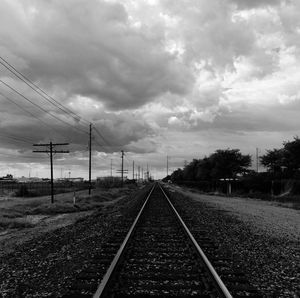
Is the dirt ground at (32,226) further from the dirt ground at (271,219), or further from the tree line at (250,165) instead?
the tree line at (250,165)

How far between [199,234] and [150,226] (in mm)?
2907

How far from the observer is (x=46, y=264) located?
27.9 feet

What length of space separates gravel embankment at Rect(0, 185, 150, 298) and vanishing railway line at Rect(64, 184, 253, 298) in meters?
0.40

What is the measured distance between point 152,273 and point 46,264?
2.76 m

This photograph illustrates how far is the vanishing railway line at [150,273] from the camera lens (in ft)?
19.7

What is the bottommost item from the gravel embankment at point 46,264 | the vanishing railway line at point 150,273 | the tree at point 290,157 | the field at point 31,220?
the field at point 31,220

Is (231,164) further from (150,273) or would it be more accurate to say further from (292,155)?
(150,273)

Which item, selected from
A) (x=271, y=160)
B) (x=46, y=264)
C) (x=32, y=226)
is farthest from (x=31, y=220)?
(x=271, y=160)

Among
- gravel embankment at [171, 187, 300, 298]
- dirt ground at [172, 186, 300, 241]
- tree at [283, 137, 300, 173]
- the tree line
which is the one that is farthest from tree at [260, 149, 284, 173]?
gravel embankment at [171, 187, 300, 298]

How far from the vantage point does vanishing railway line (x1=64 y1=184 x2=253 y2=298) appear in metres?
6.00

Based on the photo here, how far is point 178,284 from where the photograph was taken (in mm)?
6410

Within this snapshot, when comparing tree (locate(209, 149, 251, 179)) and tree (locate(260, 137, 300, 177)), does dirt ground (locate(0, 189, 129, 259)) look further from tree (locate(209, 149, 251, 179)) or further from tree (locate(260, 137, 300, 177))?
tree (locate(209, 149, 251, 179))

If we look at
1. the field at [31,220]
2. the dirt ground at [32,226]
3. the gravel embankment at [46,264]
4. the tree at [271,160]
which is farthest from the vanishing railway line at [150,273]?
the tree at [271,160]

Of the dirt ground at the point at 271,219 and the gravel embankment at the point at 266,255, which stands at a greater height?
the gravel embankment at the point at 266,255
